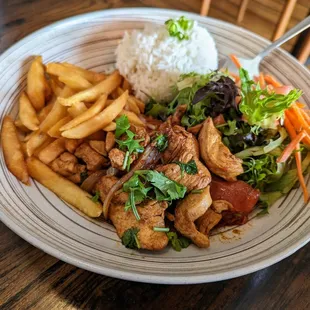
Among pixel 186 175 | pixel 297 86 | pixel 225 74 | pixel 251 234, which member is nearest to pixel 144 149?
pixel 186 175

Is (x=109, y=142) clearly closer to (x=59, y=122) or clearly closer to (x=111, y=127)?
(x=111, y=127)

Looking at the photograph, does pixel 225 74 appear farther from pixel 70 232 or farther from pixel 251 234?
pixel 70 232

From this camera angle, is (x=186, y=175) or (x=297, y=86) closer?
(x=186, y=175)

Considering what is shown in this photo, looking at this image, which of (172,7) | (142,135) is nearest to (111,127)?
(142,135)

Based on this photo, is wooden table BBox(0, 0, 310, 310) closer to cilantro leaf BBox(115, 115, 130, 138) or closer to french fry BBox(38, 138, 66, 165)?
french fry BBox(38, 138, 66, 165)

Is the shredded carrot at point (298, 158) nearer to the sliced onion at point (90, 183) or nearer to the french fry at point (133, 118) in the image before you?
the french fry at point (133, 118)

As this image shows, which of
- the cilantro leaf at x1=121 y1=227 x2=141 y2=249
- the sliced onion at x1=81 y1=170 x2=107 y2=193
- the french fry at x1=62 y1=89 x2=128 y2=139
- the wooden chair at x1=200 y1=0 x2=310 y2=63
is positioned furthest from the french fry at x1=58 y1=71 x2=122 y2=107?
the wooden chair at x1=200 y1=0 x2=310 y2=63

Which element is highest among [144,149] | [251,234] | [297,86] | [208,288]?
[297,86]
